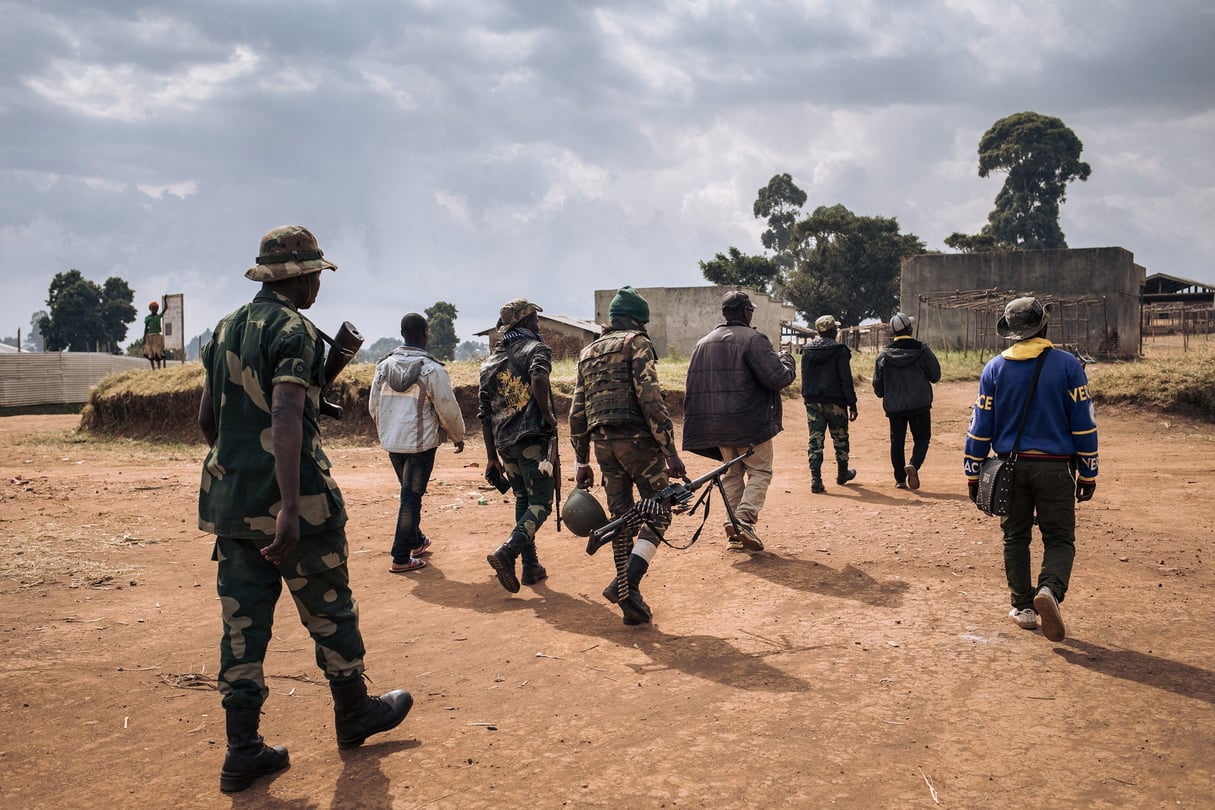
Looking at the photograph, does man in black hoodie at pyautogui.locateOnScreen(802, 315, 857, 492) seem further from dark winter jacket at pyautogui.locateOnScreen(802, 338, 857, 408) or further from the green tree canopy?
the green tree canopy

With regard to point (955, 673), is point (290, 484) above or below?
above

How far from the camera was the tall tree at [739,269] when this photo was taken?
5712 centimetres

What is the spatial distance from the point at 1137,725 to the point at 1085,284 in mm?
31690

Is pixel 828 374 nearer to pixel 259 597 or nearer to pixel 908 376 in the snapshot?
pixel 908 376

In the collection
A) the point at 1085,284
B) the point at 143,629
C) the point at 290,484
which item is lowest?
the point at 143,629

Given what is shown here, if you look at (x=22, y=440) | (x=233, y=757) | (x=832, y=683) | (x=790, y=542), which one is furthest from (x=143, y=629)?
(x=22, y=440)

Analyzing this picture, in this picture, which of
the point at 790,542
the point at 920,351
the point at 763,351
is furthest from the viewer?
the point at 920,351

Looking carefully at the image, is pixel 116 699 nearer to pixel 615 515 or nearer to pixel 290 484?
pixel 290 484

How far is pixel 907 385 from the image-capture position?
9.70 meters

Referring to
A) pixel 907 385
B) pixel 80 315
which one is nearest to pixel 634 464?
pixel 907 385

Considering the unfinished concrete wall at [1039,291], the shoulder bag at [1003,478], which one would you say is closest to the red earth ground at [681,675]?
the shoulder bag at [1003,478]

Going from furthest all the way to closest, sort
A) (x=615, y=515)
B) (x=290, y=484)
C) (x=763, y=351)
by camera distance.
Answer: (x=763, y=351) → (x=615, y=515) → (x=290, y=484)

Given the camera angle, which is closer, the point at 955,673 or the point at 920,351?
the point at 955,673

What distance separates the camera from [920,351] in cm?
976
